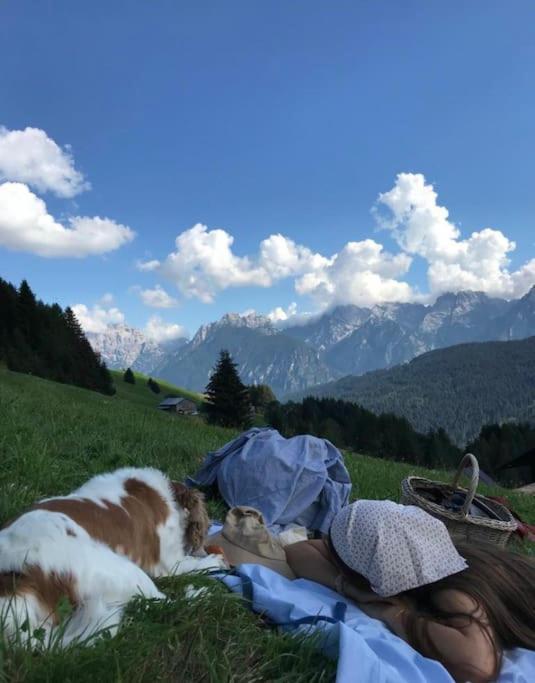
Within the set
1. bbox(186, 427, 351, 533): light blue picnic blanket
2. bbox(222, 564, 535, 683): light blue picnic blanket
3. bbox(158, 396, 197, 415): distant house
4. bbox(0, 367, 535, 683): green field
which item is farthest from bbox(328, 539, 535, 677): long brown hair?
bbox(158, 396, 197, 415): distant house

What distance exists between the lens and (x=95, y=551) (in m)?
3.09

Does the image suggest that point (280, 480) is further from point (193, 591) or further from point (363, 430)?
point (363, 430)

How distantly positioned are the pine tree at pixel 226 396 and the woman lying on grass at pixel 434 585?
183 feet

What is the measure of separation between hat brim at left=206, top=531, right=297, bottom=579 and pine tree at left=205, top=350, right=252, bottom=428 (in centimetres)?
5475

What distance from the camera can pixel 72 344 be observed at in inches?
3071

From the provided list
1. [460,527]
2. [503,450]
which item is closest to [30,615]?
[460,527]

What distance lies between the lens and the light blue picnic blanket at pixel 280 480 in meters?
7.10

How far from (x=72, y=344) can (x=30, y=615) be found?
80.1 m

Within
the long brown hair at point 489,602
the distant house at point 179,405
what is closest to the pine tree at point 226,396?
the long brown hair at point 489,602

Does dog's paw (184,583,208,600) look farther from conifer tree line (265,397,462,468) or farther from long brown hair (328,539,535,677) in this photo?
conifer tree line (265,397,462,468)

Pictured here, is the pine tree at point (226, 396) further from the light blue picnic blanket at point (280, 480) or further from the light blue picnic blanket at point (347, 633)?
the light blue picnic blanket at point (347, 633)

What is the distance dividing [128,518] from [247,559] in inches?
66.8

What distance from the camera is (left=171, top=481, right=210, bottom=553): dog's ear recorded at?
4.60m

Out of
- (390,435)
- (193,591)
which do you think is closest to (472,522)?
(193,591)
